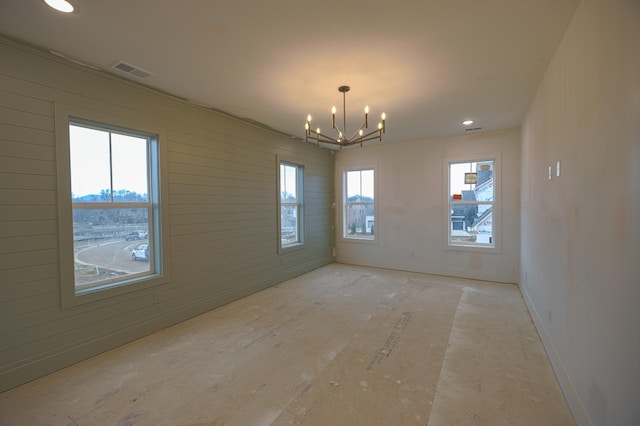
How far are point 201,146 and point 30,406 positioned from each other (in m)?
2.86

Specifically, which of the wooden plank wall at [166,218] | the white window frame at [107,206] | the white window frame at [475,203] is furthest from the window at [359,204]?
the white window frame at [107,206]

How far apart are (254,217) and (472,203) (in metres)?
3.99

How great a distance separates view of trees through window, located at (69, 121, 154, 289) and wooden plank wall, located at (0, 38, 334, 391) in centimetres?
21

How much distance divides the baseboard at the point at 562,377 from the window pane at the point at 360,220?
355cm

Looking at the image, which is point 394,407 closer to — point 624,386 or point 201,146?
point 624,386

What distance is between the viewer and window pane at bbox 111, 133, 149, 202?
119 inches

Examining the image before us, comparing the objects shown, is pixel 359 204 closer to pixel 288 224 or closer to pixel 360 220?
pixel 360 220

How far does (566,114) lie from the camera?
2219mm

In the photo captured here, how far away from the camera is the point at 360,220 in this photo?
6.70 m

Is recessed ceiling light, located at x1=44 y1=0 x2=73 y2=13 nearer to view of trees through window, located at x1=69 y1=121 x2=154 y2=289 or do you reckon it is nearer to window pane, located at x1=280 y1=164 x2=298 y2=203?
view of trees through window, located at x1=69 y1=121 x2=154 y2=289

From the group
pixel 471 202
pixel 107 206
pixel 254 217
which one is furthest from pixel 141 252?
pixel 471 202

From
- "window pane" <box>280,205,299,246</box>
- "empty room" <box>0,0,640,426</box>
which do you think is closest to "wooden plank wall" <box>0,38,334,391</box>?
"empty room" <box>0,0,640,426</box>

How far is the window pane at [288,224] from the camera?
5414mm

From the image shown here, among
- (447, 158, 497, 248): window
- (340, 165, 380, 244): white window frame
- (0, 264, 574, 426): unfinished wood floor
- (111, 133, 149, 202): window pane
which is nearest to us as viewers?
(0, 264, 574, 426): unfinished wood floor
